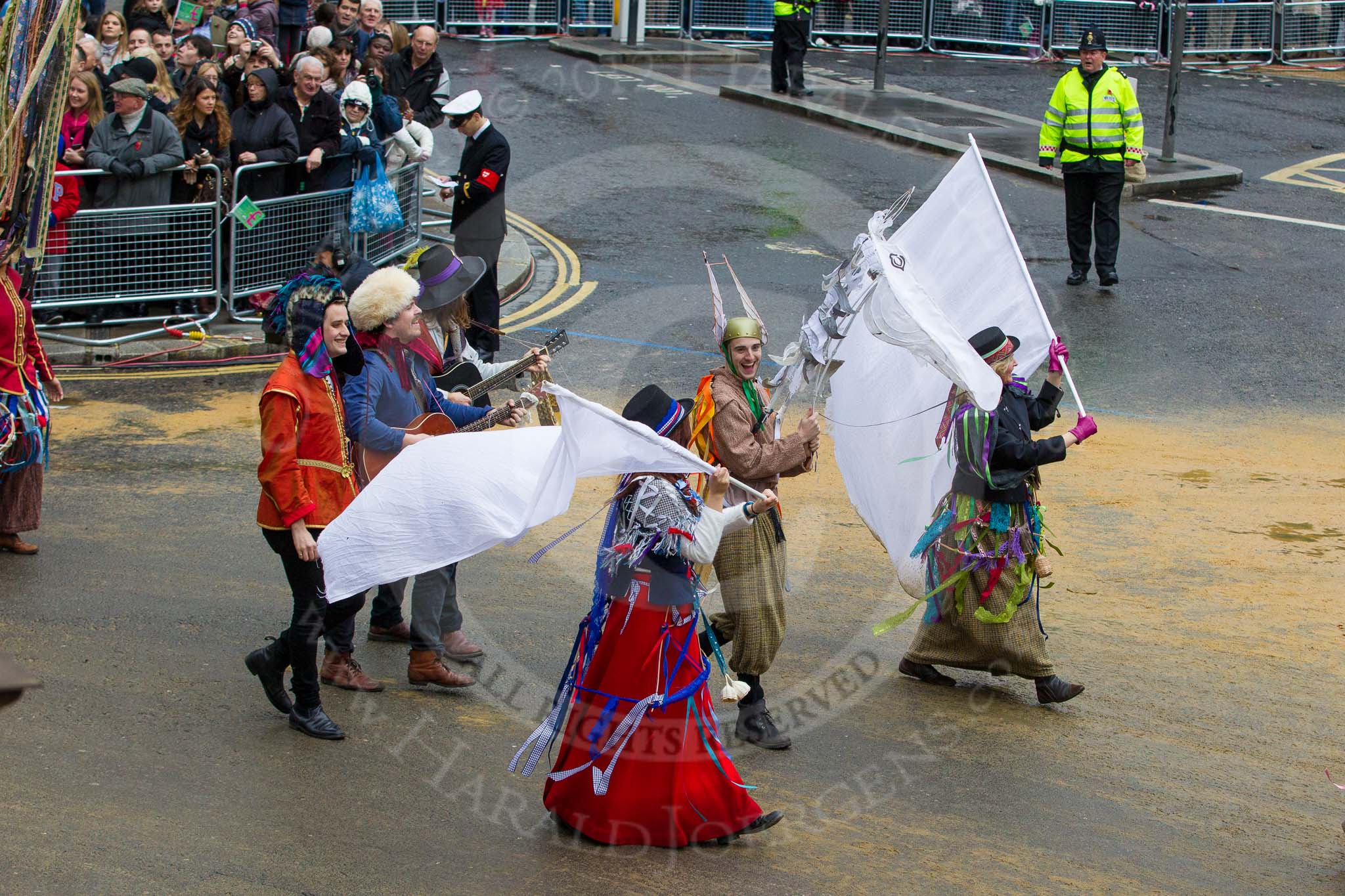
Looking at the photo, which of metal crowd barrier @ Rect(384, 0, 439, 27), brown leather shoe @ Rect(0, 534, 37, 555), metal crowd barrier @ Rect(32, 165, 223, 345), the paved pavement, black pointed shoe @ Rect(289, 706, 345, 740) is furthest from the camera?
metal crowd barrier @ Rect(384, 0, 439, 27)

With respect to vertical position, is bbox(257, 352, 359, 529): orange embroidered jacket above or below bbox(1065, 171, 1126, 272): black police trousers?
below

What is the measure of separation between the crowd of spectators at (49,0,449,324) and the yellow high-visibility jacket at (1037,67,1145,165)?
19.0ft

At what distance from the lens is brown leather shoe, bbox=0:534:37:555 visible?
749 cm

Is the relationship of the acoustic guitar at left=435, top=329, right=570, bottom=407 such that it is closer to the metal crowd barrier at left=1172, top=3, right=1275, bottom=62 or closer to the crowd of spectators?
the crowd of spectators

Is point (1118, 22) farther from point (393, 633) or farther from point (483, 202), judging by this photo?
point (393, 633)

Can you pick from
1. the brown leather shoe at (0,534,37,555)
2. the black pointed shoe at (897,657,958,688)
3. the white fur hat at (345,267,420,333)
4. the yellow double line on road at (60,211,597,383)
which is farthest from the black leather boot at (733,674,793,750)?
the yellow double line on road at (60,211,597,383)

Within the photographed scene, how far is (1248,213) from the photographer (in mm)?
16078

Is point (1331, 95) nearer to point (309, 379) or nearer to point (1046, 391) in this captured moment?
point (1046, 391)

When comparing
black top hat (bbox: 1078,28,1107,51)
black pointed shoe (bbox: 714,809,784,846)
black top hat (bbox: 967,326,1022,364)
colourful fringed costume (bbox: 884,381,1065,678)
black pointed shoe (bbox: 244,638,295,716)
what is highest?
black top hat (bbox: 1078,28,1107,51)

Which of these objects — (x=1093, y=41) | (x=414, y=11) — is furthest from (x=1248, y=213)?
(x=414, y=11)

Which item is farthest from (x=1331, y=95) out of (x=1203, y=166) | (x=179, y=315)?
(x=179, y=315)

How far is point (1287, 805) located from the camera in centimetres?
572

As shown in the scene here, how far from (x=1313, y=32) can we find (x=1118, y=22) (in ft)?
13.3

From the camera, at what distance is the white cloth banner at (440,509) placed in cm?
539
